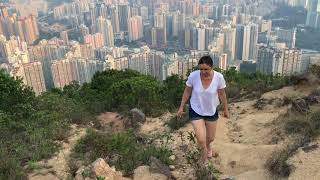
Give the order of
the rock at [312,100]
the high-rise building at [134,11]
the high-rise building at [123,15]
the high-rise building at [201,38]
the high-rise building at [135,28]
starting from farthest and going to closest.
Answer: the high-rise building at [134,11]
the high-rise building at [123,15]
the high-rise building at [135,28]
the high-rise building at [201,38]
the rock at [312,100]

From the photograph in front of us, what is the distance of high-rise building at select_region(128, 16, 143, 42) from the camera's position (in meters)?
50.8

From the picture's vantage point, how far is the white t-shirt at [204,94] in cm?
313

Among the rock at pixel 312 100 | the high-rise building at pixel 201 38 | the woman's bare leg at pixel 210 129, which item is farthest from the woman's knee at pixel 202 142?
the high-rise building at pixel 201 38

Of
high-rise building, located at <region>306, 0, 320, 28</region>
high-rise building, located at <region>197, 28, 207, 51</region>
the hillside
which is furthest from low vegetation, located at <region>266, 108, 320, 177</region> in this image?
high-rise building, located at <region>306, 0, 320, 28</region>

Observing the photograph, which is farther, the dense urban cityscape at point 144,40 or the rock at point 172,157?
the dense urban cityscape at point 144,40

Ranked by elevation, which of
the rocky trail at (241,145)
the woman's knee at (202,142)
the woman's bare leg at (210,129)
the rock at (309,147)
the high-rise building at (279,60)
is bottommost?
the high-rise building at (279,60)

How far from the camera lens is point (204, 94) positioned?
3131mm

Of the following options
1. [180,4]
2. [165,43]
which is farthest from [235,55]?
[180,4]

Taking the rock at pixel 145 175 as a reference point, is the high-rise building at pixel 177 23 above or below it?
below

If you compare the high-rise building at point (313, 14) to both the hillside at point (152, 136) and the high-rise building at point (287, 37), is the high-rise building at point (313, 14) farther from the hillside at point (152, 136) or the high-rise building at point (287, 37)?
the hillside at point (152, 136)

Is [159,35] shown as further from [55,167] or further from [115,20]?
[55,167]

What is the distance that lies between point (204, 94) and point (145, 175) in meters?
0.98

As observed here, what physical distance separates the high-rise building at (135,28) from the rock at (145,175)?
48153 mm

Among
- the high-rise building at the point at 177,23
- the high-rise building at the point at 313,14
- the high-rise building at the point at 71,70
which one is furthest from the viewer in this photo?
the high-rise building at the point at 313,14
